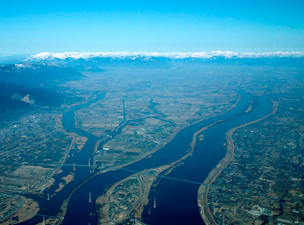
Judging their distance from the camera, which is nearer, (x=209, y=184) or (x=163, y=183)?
(x=209, y=184)

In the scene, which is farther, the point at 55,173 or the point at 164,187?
the point at 55,173

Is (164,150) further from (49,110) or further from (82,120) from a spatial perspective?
(49,110)

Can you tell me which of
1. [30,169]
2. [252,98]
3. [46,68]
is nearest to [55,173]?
[30,169]

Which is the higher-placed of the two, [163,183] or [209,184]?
[209,184]

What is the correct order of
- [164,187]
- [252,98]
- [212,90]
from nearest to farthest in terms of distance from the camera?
[164,187] → [252,98] → [212,90]

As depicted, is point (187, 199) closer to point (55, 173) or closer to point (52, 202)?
point (52, 202)

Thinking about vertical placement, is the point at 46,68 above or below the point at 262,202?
above

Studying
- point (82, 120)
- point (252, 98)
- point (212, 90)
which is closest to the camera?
point (82, 120)

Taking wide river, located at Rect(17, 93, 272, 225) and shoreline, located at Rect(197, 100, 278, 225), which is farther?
wide river, located at Rect(17, 93, 272, 225)
